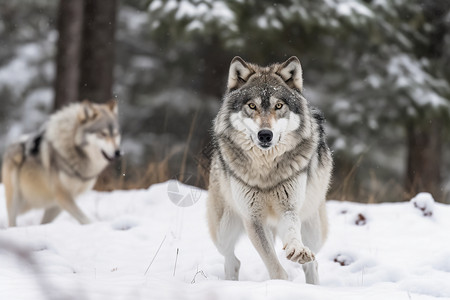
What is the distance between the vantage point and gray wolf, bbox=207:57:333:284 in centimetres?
380

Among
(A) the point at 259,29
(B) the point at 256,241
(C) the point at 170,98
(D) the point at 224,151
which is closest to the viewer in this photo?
(B) the point at 256,241

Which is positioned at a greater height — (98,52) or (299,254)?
(98,52)

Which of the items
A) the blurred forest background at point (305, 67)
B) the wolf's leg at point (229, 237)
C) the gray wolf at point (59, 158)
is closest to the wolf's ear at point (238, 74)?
the wolf's leg at point (229, 237)

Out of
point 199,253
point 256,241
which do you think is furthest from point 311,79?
point 256,241

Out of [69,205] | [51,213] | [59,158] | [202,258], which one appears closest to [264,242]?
[202,258]

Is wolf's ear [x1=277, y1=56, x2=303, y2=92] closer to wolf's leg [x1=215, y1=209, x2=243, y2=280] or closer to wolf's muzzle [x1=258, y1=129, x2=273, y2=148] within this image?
wolf's muzzle [x1=258, y1=129, x2=273, y2=148]

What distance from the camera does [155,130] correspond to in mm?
14711

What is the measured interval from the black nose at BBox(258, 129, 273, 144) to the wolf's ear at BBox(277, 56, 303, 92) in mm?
586

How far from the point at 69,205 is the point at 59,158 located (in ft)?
2.25

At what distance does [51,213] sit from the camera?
24.1ft

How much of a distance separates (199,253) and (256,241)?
130 cm

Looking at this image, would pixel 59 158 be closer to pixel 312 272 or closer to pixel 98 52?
pixel 98 52

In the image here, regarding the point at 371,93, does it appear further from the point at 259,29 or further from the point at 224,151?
the point at 224,151

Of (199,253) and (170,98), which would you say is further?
(170,98)
